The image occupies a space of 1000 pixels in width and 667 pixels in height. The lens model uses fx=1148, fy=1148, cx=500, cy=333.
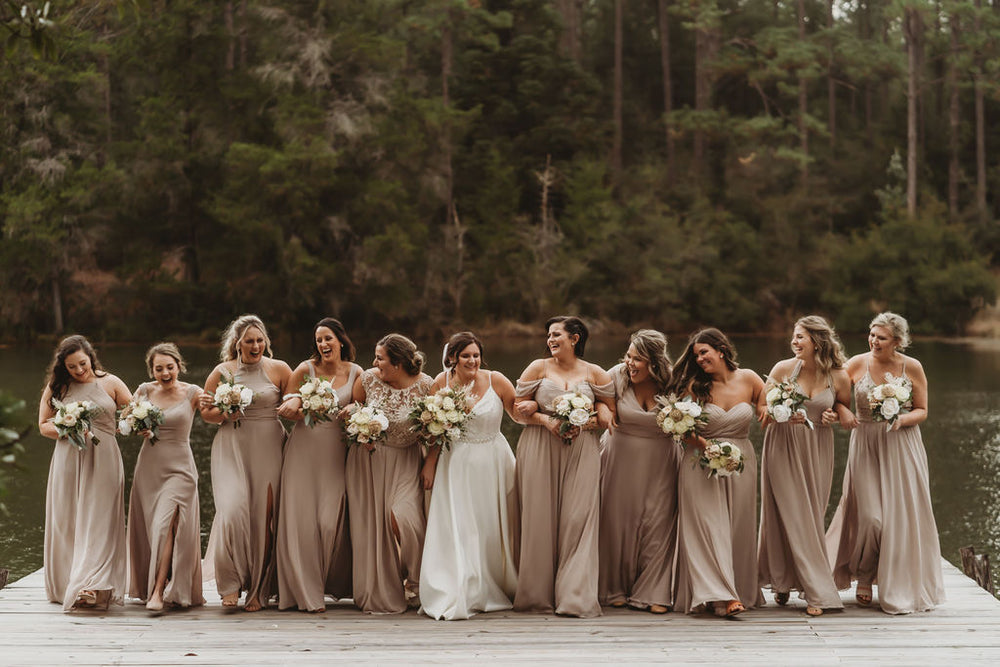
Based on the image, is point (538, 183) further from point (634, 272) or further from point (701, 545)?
point (701, 545)

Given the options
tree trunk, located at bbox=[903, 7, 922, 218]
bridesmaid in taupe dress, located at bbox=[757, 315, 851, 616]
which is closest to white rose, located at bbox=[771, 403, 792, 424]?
bridesmaid in taupe dress, located at bbox=[757, 315, 851, 616]

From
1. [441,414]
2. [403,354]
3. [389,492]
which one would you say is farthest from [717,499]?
[403,354]

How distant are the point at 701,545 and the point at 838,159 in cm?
4533

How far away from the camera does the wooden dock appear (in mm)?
6504

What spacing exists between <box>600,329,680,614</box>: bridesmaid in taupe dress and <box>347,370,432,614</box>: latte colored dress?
1.27m

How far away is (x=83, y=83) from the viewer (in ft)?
133

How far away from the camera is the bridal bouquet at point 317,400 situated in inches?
288

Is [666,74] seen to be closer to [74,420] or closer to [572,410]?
[572,410]

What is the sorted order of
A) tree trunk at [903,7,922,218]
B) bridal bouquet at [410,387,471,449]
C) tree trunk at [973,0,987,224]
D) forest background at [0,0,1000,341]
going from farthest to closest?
tree trunk at [973,0,987,224] < tree trunk at [903,7,922,218] < forest background at [0,0,1000,341] < bridal bouquet at [410,387,471,449]

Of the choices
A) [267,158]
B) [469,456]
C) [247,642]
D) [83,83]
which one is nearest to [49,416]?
[247,642]

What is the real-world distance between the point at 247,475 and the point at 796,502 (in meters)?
3.62

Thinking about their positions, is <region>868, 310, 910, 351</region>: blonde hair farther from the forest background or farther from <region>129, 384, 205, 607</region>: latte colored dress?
the forest background

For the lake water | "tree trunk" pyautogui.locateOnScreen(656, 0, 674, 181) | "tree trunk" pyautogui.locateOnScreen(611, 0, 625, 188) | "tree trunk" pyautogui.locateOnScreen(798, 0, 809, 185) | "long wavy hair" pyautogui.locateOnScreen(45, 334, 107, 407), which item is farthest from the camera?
"tree trunk" pyautogui.locateOnScreen(656, 0, 674, 181)

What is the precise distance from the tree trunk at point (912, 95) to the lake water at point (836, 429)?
8.33m
